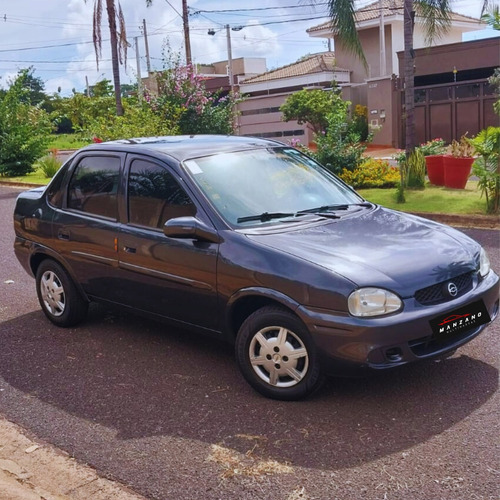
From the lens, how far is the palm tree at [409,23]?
48.5 ft

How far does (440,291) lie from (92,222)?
294 cm

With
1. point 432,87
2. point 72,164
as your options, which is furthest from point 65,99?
point 72,164

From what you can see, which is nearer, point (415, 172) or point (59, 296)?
point (59, 296)

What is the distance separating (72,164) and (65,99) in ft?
212

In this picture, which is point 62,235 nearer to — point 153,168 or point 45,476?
point 153,168

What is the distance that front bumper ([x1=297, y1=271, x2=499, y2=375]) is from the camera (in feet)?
13.6

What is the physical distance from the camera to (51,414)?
4594mm

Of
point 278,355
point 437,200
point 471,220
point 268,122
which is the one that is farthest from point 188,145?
point 268,122

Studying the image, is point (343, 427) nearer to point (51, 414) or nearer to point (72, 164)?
point (51, 414)

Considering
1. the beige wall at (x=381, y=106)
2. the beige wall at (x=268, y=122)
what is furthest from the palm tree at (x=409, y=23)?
the beige wall at (x=268, y=122)

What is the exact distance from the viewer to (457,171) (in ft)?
46.5

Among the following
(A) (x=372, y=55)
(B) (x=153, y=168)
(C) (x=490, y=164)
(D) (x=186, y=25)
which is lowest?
(C) (x=490, y=164)

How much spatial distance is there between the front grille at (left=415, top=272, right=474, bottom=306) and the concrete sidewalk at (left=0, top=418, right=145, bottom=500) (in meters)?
2.00

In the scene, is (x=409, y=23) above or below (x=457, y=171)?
above
